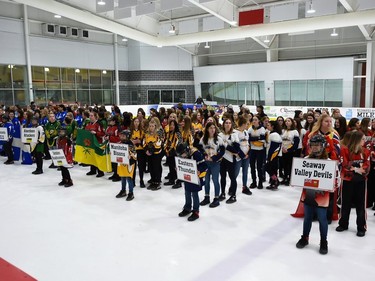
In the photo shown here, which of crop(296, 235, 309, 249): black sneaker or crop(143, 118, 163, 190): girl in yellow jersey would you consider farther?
crop(143, 118, 163, 190): girl in yellow jersey

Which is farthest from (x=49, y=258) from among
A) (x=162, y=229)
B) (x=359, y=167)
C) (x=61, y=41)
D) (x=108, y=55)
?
(x=108, y=55)

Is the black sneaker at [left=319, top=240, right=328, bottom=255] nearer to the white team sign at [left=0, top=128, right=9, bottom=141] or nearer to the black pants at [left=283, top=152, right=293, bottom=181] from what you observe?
the black pants at [left=283, top=152, right=293, bottom=181]

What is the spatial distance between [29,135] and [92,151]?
5.55ft

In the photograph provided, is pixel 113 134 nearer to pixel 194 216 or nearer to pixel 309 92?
pixel 194 216

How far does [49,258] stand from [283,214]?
3541 mm

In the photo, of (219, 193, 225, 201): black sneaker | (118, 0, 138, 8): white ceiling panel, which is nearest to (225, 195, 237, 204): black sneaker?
(219, 193, 225, 201): black sneaker

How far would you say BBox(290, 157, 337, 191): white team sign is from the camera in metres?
4.12

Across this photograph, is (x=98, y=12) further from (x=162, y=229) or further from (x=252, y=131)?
(x=162, y=229)

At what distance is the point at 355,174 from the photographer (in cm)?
459

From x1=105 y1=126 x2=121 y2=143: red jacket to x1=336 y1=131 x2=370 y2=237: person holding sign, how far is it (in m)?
4.77

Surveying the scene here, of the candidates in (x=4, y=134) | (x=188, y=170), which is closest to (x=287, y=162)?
(x=188, y=170)

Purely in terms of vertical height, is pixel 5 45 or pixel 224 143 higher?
pixel 5 45

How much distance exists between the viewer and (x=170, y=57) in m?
24.6

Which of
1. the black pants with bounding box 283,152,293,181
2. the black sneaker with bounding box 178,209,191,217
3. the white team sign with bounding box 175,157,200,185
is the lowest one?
the black sneaker with bounding box 178,209,191,217
